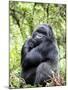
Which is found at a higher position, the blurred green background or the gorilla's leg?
the blurred green background

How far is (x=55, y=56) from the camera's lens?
92.0 inches

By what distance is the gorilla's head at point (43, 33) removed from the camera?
90.2 inches

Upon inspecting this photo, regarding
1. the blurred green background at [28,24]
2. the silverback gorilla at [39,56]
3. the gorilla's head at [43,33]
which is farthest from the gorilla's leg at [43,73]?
the gorilla's head at [43,33]

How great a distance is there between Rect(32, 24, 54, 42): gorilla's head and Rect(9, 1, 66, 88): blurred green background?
0.12ft

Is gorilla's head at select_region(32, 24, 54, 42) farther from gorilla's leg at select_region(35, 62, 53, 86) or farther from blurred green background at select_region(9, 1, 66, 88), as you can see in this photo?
gorilla's leg at select_region(35, 62, 53, 86)

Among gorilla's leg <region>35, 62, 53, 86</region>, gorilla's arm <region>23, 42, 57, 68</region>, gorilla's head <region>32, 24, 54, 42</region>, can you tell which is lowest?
gorilla's leg <region>35, 62, 53, 86</region>

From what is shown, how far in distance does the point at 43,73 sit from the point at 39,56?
16 cm

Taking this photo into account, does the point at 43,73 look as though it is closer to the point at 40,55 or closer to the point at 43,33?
the point at 40,55

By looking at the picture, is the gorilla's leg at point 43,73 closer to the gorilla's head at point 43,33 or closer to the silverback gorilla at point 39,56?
the silverback gorilla at point 39,56

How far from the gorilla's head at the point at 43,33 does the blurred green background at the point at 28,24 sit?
0.04m

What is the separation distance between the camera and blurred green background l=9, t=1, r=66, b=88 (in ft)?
7.32

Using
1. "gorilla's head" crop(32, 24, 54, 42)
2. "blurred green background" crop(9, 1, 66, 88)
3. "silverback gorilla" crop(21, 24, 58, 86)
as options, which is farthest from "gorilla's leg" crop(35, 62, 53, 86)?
"gorilla's head" crop(32, 24, 54, 42)

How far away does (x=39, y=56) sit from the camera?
2.28 metres

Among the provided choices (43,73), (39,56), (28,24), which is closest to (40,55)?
(39,56)
